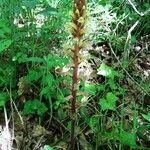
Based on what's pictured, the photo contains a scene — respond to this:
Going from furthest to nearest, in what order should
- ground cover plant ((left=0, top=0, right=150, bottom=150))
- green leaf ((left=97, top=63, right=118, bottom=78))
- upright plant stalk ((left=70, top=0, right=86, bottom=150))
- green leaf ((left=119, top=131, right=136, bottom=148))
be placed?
green leaf ((left=97, top=63, right=118, bottom=78)), ground cover plant ((left=0, top=0, right=150, bottom=150)), green leaf ((left=119, top=131, right=136, bottom=148)), upright plant stalk ((left=70, top=0, right=86, bottom=150))

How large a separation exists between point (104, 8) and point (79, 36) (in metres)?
1.27

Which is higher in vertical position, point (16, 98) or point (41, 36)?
point (41, 36)

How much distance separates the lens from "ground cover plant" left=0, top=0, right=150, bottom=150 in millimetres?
1978

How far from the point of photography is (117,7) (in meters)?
2.78

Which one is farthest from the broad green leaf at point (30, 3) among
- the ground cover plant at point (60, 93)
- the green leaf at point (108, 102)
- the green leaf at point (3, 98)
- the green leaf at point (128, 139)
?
the green leaf at point (128, 139)

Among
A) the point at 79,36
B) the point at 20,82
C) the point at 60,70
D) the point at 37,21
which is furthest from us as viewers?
the point at 37,21

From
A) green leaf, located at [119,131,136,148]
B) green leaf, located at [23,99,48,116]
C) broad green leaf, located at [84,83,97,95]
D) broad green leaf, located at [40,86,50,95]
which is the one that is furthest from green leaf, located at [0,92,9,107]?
green leaf, located at [119,131,136,148]

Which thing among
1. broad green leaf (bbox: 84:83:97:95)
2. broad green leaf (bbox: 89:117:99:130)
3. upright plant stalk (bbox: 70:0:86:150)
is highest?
upright plant stalk (bbox: 70:0:86:150)

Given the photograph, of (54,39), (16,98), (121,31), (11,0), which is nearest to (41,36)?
(54,39)

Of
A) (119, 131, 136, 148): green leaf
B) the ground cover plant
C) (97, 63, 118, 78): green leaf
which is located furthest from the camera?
(97, 63, 118, 78): green leaf

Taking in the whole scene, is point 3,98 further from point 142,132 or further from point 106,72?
point 142,132

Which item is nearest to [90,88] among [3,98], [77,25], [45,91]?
[45,91]

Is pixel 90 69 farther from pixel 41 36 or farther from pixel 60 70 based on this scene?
pixel 41 36

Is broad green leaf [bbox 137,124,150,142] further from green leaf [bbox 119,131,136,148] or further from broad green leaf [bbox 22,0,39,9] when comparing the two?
broad green leaf [bbox 22,0,39,9]
